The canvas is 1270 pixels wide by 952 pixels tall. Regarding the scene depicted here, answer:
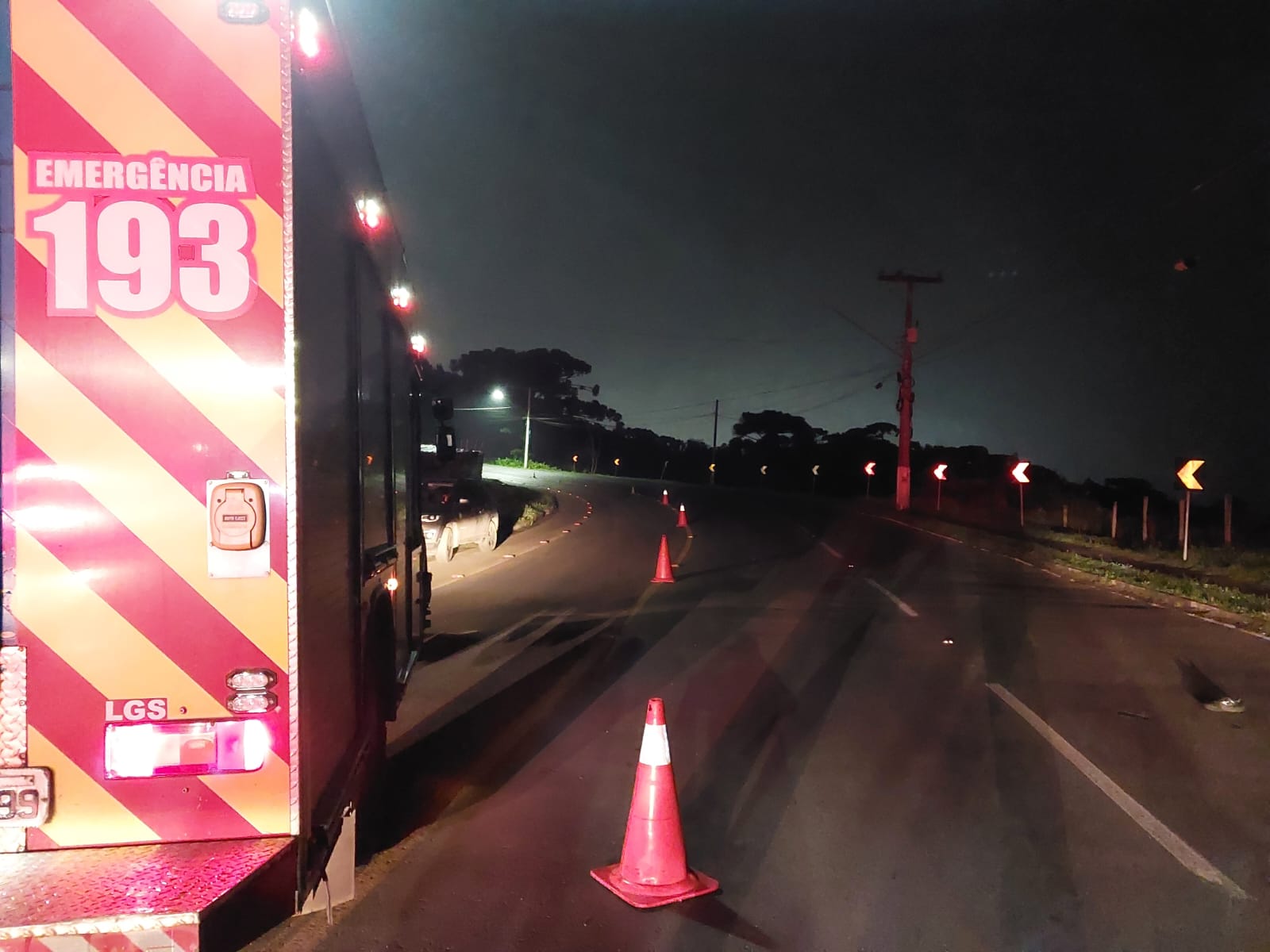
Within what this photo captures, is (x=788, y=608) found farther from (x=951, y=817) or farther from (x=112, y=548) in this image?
(x=112, y=548)

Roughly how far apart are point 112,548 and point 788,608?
11727 millimetres

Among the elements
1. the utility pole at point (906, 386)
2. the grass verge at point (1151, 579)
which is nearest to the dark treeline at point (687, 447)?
the utility pole at point (906, 386)

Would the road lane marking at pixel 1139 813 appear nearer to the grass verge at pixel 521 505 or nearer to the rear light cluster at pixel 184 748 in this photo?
the rear light cluster at pixel 184 748

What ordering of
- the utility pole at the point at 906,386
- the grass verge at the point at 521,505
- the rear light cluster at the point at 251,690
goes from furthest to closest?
the utility pole at the point at 906,386
the grass verge at the point at 521,505
the rear light cluster at the point at 251,690

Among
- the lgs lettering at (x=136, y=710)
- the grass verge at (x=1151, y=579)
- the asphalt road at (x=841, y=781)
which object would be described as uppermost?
the lgs lettering at (x=136, y=710)

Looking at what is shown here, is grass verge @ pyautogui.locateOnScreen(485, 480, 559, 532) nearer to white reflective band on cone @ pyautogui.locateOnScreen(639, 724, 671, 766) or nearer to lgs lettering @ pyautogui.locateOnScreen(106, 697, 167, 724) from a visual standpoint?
white reflective band on cone @ pyautogui.locateOnScreen(639, 724, 671, 766)

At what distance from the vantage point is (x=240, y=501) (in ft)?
11.2

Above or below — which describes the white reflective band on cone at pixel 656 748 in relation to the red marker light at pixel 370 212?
below

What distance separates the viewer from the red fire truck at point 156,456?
3283 mm

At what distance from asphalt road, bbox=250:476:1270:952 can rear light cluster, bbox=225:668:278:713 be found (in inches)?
55.9

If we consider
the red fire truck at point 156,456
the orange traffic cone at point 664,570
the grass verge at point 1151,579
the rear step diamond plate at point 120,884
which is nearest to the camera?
the rear step diamond plate at point 120,884

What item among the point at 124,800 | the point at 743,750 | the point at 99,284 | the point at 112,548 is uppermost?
the point at 99,284

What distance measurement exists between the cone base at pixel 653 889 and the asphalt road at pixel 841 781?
7cm

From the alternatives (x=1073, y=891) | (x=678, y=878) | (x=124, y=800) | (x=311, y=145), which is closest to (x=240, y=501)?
(x=124, y=800)
